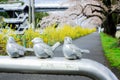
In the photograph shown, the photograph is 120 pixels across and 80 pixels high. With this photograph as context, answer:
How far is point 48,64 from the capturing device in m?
2.84

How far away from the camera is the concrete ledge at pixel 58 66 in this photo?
2775 mm

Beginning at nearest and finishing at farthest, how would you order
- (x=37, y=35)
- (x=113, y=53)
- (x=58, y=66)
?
(x=58, y=66) → (x=113, y=53) → (x=37, y=35)

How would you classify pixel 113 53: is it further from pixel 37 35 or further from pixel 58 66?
pixel 58 66

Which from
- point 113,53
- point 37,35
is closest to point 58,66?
point 113,53

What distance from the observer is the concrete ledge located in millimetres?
2775

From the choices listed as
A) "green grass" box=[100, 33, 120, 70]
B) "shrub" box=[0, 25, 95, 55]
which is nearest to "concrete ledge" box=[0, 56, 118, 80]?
"green grass" box=[100, 33, 120, 70]

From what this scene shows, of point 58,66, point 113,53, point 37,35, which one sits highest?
point 58,66

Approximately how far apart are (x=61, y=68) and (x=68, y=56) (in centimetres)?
11

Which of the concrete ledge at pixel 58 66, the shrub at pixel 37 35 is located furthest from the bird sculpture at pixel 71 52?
the shrub at pixel 37 35

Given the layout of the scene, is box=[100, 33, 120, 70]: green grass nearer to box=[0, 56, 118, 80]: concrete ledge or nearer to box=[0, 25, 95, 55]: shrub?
box=[0, 25, 95, 55]: shrub

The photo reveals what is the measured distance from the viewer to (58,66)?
111 inches

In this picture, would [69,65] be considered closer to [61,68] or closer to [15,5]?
[61,68]

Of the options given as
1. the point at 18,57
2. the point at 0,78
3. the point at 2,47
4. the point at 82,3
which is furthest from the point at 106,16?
the point at 18,57

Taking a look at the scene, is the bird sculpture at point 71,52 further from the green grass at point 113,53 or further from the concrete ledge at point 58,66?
the green grass at point 113,53
